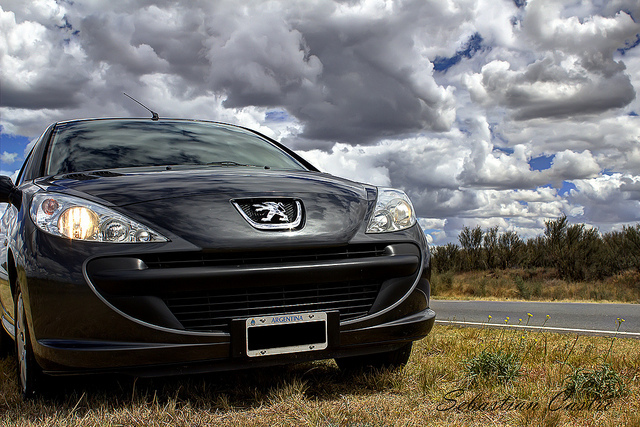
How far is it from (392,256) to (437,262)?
3377cm

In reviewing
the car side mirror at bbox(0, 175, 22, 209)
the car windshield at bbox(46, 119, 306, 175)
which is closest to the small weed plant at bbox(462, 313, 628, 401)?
the car windshield at bbox(46, 119, 306, 175)

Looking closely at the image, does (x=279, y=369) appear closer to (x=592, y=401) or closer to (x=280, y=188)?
(x=280, y=188)

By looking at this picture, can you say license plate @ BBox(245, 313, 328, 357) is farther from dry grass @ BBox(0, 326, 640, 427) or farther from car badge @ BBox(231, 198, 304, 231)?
car badge @ BBox(231, 198, 304, 231)

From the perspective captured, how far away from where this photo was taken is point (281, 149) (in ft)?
14.6

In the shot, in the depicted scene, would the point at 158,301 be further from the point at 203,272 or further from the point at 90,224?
the point at 90,224

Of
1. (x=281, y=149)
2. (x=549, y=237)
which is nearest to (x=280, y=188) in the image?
(x=281, y=149)

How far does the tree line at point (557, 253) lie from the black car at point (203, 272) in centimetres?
2899

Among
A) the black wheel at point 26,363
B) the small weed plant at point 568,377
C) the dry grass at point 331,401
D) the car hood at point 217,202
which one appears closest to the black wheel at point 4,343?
the dry grass at point 331,401

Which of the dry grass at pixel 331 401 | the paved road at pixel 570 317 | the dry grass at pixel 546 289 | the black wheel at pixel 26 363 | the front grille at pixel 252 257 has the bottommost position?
the dry grass at pixel 546 289

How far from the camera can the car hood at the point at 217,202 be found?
98.7 inches

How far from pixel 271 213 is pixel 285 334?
0.54 meters

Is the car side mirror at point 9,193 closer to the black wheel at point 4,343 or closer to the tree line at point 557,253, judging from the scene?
the black wheel at point 4,343

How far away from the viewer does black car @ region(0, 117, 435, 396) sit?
2.43m

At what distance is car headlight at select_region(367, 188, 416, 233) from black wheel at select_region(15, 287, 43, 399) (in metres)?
1.67
